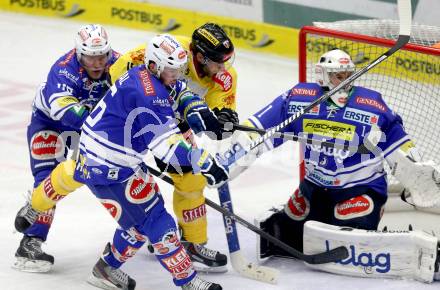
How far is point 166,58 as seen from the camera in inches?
181

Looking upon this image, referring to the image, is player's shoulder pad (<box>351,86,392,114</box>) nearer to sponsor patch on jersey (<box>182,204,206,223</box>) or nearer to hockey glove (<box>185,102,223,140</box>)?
hockey glove (<box>185,102,223,140</box>)

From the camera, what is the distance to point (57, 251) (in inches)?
215

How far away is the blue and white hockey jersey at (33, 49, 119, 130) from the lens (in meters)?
5.15

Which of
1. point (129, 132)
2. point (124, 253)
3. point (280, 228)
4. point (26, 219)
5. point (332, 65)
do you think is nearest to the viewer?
point (129, 132)

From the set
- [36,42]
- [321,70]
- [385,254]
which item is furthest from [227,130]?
[36,42]

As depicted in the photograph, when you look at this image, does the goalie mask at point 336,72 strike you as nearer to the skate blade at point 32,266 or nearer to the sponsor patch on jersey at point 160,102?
the sponsor patch on jersey at point 160,102

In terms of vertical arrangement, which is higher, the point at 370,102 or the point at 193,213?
the point at 370,102

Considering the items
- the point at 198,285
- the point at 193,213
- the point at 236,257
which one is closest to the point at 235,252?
the point at 236,257

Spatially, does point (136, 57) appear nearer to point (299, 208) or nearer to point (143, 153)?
point (143, 153)

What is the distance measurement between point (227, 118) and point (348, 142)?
1.95 feet

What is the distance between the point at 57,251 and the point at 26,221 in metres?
0.33

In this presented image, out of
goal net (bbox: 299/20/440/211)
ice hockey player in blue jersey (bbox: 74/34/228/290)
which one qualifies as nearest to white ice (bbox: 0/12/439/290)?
ice hockey player in blue jersey (bbox: 74/34/228/290)

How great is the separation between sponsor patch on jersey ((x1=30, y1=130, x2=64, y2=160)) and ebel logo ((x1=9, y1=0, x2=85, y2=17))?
4.39 meters

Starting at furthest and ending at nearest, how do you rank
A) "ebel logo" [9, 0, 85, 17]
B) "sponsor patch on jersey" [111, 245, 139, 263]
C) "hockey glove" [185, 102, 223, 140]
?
"ebel logo" [9, 0, 85, 17]
"hockey glove" [185, 102, 223, 140]
"sponsor patch on jersey" [111, 245, 139, 263]
